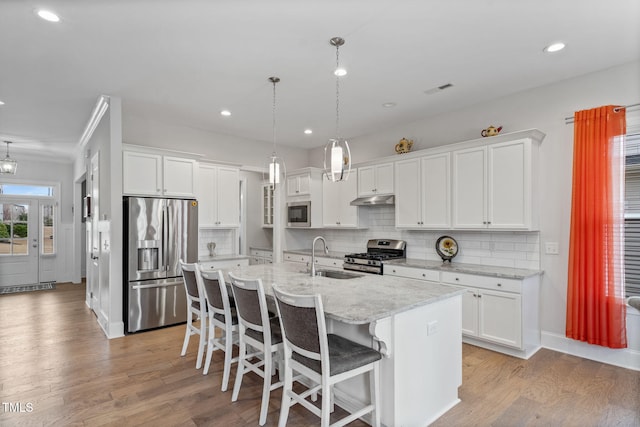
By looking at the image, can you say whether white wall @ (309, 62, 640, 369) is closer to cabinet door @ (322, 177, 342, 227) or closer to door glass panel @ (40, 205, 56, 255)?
cabinet door @ (322, 177, 342, 227)

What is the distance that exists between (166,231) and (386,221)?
312 cm

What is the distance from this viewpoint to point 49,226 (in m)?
7.73

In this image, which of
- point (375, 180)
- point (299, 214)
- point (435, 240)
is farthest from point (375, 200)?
point (299, 214)

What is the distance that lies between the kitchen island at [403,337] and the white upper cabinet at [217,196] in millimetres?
2804

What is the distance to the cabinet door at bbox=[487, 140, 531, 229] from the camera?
350 cm

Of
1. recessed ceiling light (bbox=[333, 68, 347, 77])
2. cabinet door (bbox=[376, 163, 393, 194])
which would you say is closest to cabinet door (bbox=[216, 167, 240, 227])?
cabinet door (bbox=[376, 163, 393, 194])

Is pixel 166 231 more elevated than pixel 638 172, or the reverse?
pixel 638 172

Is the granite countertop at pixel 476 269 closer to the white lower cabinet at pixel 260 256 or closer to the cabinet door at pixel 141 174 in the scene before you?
the white lower cabinet at pixel 260 256

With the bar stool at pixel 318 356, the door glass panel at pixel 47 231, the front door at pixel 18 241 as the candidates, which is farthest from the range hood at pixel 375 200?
the front door at pixel 18 241

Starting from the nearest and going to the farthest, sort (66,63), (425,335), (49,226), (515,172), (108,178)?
(425,335) < (66,63) < (515,172) < (108,178) < (49,226)

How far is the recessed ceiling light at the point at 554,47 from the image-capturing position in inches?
→ 111

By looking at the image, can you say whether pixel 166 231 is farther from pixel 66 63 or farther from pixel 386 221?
pixel 386 221

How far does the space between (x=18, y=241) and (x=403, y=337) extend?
8783 millimetres

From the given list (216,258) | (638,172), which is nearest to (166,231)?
(216,258)
